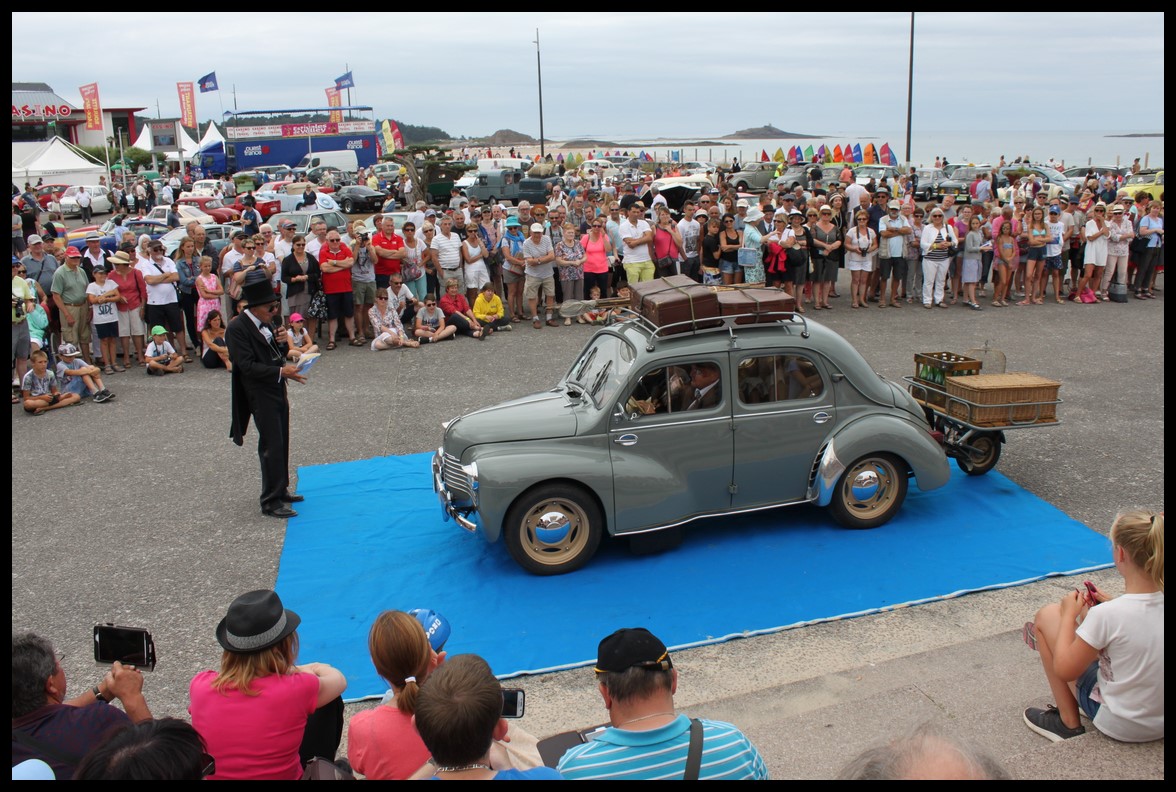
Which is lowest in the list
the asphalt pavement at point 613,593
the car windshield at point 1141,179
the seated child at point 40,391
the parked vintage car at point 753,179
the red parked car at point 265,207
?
the asphalt pavement at point 613,593

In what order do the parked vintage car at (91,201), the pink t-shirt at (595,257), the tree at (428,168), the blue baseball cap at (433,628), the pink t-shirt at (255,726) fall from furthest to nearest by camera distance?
the parked vintage car at (91,201) < the tree at (428,168) < the pink t-shirt at (595,257) < the blue baseball cap at (433,628) < the pink t-shirt at (255,726)

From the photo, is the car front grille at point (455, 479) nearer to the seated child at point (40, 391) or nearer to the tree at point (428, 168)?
the seated child at point (40, 391)

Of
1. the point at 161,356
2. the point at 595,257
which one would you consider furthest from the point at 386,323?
the point at 595,257

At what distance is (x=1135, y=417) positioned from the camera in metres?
9.95

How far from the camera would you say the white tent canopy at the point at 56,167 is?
43.9 metres

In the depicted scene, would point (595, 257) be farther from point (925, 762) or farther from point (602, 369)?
point (925, 762)

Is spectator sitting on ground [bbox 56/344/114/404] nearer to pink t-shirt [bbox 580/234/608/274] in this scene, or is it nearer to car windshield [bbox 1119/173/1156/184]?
pink t-shirt [bbox 580/234/608/274]

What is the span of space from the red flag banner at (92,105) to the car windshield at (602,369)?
1615 inches

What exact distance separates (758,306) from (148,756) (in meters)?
5.38

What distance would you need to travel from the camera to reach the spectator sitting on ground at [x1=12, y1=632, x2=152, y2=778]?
3.15 meters

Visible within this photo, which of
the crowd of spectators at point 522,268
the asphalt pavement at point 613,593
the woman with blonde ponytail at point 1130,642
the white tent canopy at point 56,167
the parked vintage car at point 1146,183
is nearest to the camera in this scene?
the woman with blonde ponytail at point 1130,642

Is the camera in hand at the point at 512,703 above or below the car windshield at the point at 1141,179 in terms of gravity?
below

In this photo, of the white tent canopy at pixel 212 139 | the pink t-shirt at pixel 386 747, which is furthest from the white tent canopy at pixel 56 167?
the pink t-shirt at pixel 386 747
